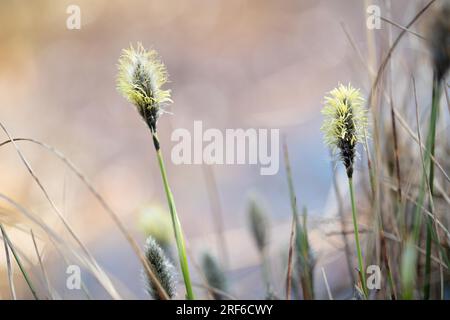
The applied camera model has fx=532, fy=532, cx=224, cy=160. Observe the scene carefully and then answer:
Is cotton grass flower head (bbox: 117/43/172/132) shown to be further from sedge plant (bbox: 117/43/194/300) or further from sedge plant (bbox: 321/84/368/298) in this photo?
sedge plant (bbox: 321/84/368/298)

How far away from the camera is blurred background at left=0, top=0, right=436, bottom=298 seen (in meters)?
0.99

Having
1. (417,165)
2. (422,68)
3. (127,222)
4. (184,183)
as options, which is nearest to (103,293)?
(127,222)

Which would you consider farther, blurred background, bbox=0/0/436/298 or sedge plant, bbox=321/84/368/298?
blurred background, bbox=0/0/436/298

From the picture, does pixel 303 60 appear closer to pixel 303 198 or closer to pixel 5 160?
pixel 303 198

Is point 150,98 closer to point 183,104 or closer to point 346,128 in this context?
point 346,128

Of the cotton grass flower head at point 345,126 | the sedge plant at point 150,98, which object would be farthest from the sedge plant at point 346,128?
the sedge plant at point 150,98

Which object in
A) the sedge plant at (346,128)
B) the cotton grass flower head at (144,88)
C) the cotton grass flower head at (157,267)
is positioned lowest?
the cotton grass flower head at (157,267)

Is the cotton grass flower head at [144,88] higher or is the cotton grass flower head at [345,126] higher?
the cotton grass flower head at [144,88]

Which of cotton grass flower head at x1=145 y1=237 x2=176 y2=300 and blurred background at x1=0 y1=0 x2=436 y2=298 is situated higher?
blurred background at x1=0 y1=0 x2=436 y2=298

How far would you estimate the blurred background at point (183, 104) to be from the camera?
0.99m

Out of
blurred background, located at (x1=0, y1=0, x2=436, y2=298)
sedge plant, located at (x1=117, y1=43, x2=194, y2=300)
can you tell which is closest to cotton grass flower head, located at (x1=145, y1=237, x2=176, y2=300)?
sedge plant, located at (x1=117, y1=43, x2=194, y2=300)

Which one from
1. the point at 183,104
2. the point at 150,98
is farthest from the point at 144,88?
the point at 183,104

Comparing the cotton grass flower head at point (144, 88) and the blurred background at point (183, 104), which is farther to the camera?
the blurred background at point (183, 104)

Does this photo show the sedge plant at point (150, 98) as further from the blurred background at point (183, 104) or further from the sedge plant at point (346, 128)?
the blurred background at point (183, 104)
